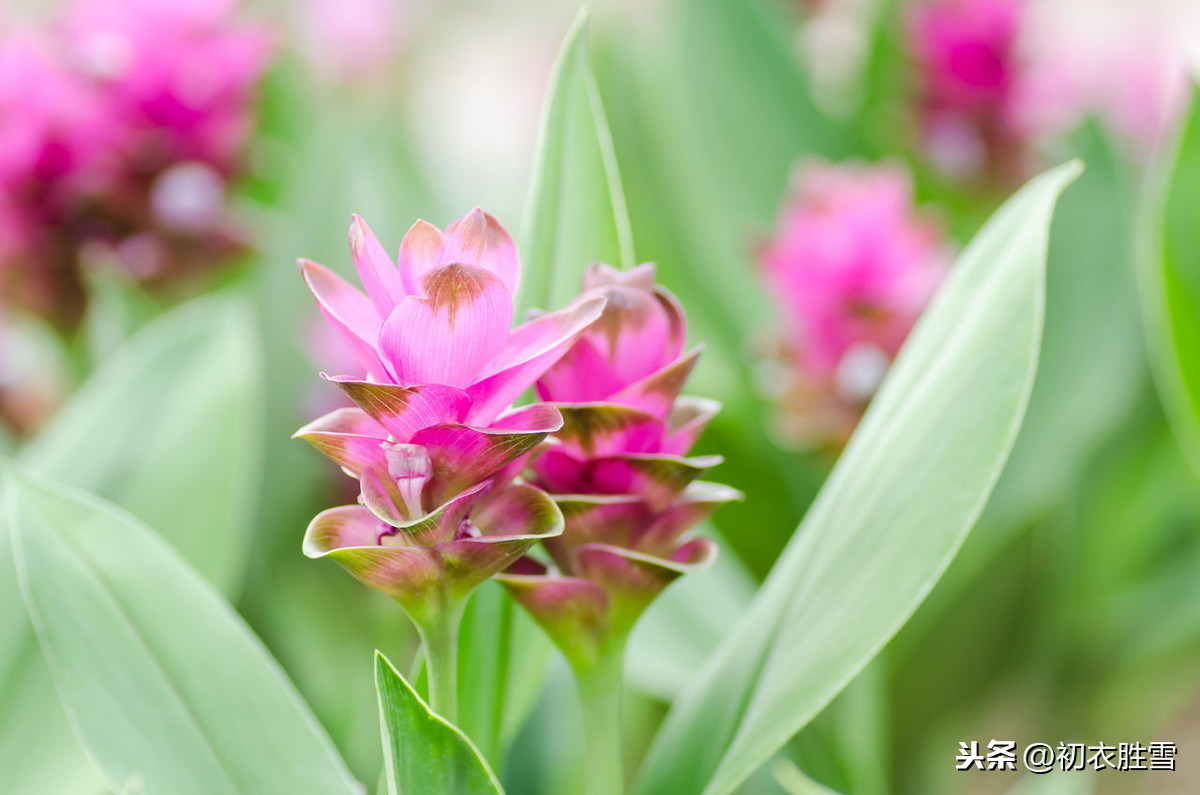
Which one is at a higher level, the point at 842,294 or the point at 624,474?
the point at 842,294

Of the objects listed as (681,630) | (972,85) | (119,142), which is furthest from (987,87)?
(119,142)

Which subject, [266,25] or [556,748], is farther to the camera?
[266,25]

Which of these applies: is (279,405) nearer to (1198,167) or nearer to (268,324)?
(268,324)

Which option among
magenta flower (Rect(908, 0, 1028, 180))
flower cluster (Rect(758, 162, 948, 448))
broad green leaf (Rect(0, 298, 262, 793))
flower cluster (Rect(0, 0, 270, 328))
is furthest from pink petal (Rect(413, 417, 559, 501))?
magenta flower (Rect(908, 0, 1028, 180))

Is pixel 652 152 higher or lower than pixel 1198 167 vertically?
higher

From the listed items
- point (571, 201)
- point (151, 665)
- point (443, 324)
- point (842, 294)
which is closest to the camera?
point (443, 324)

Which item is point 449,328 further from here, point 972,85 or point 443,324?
point 972,85

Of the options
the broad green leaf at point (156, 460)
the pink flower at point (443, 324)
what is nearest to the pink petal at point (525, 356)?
the pink flower at point (443, 324)

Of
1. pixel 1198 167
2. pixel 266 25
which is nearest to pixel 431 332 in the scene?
pixel 1198 167
